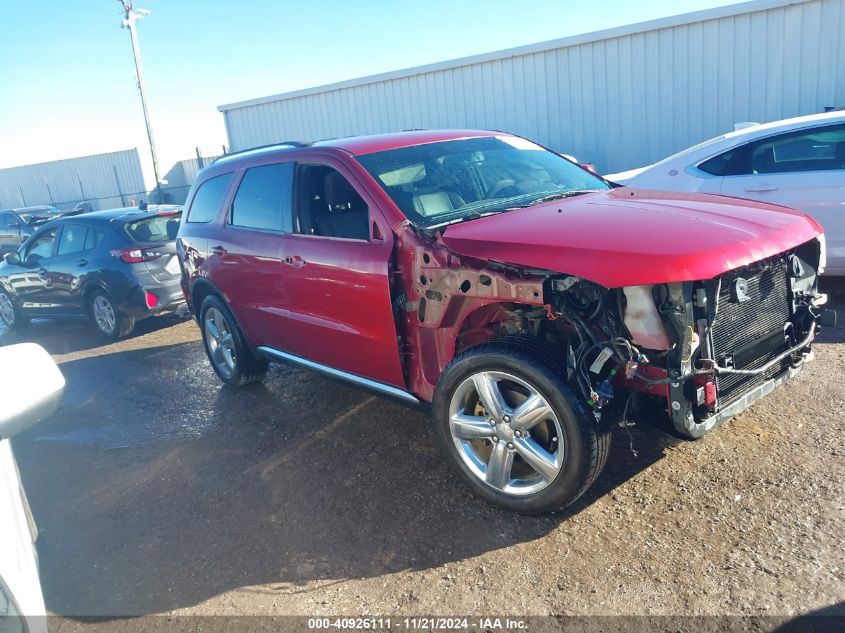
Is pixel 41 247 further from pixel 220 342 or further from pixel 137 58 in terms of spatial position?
pixel 137 58

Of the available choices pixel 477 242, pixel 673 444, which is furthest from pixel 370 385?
pixel 673 444

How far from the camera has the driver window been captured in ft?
29.7

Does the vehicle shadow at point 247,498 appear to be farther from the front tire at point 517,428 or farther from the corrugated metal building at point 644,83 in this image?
the corrugated metal building at point 644,83

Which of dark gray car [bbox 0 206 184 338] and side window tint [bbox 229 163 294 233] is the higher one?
side window tint [bbox 229 163 294 233]

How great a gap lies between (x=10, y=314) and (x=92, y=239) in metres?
2.67

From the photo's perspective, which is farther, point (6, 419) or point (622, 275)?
point (622, 275)

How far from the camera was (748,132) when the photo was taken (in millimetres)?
6379

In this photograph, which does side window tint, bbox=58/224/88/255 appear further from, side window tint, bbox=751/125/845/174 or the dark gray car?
side window tint, bbox=751/125/845/174

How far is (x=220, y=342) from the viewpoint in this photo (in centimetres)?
583

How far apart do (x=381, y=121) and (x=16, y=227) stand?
10.1 meters

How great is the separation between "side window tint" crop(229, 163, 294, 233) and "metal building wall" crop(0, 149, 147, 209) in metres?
23.5

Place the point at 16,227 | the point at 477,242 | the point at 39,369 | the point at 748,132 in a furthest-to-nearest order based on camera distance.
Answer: the point at 16,227, the point at 748,132, the point at 477,242, the point at 39,369

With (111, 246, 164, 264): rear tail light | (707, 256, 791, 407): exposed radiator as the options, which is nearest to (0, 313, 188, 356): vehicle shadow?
(111, 246, 164, 264): rear tail light

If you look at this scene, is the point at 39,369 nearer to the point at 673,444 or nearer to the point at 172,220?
the point at 673,444
